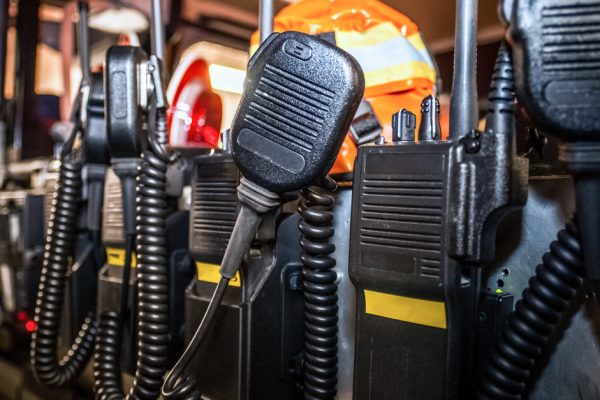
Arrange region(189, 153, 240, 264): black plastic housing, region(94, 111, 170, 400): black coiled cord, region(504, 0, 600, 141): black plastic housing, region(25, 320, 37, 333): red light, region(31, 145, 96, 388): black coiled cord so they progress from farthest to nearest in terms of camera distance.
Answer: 1. region(25, 320, 37, 333): red light
2. region(31, 145, 96, 388): black coiled cord
3. region(94, 111, 170, 400): black coiled cord
4. region(189, 153, 240, 264): black plastic housing
5. region(504, 0, 600, 141): black plastic housing

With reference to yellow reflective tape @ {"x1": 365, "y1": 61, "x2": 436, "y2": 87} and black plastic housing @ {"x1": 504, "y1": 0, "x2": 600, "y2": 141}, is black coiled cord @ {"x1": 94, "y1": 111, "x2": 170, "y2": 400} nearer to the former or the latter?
yellow reflective tape @ {"x1": 365, "y1": 61, "x2": 436, "y2": 87}

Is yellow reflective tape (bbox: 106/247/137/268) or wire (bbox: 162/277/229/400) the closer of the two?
wire (bbox: 162/277/229/400)

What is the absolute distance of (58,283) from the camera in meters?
1.30

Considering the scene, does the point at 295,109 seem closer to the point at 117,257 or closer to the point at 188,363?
the point at 188,363

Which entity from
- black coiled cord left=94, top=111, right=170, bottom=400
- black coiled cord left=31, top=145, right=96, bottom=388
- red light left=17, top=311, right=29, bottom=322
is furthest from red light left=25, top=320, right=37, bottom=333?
black coiled cord left=94, top=111, right=170, bottom=400

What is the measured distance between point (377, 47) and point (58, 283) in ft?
3.11

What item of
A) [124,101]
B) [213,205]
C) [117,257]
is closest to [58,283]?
[117,257]

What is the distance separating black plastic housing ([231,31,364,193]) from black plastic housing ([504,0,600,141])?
0.21m

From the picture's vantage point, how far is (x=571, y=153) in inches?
22.1

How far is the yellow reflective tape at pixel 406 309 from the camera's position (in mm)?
671

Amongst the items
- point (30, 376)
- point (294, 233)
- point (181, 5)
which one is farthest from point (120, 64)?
point (181, 5)

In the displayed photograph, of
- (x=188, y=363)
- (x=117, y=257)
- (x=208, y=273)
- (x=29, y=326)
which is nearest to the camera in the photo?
(x=188, y=363)

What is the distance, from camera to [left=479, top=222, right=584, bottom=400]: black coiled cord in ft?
1.96

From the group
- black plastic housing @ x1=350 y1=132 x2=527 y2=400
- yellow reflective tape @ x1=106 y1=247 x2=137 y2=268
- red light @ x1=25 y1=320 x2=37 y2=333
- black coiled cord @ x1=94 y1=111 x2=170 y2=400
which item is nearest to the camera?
black plastic housing @ x1=350 y1=132 x2=527 y2=400
